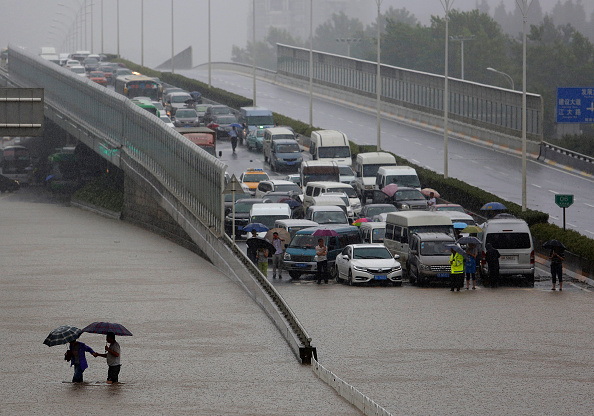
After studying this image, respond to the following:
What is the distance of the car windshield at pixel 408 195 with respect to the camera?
4641 cm

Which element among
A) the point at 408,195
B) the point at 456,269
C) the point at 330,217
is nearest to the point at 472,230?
the point at 456,269

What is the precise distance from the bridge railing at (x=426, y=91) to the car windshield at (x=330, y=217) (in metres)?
29.2

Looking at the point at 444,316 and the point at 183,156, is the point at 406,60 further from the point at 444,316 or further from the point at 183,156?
the point at 444,316

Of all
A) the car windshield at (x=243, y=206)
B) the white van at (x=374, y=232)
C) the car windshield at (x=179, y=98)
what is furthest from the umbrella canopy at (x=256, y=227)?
the car windshield at (x=179, y=98)

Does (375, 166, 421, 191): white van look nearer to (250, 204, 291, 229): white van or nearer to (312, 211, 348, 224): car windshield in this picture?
(312, 211, 348, 224): car windshield

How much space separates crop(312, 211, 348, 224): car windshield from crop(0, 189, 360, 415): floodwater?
4.30 meters

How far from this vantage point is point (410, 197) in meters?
46.5

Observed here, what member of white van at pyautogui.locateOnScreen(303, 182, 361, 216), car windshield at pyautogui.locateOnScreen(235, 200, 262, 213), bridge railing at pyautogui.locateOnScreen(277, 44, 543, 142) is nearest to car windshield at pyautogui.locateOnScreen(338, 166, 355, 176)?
white van at pyautogui.locateOnScreen(303, 182, 361, 216)

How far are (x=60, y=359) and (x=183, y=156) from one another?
2679 centimetres

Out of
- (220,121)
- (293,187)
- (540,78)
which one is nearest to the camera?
(293,187)

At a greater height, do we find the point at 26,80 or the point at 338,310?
the point at 26,80

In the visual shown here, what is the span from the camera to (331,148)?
58.5 m

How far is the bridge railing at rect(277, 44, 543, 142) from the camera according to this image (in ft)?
235

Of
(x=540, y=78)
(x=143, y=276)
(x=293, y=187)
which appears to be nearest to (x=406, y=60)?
(x=540, y=78)
